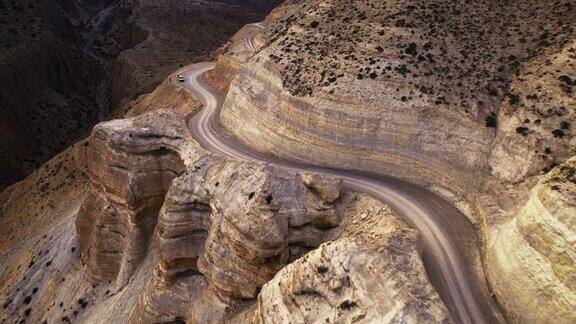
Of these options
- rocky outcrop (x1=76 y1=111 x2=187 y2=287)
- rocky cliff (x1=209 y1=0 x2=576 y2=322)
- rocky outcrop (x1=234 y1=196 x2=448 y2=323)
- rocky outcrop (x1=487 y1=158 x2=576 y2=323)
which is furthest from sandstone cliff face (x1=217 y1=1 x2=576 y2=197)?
rocky outcrop (x1=234 y1=196 x2=448 y2=323)

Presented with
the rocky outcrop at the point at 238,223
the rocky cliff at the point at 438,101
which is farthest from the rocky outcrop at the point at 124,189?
the rocky cliff at the point at 438,101

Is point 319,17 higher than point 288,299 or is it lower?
higher

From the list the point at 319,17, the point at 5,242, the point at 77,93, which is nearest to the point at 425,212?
the point at 319,17

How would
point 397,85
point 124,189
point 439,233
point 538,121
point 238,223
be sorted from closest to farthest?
point 439,233, point 238,223, point 538,121, point 397,85, point 124,189

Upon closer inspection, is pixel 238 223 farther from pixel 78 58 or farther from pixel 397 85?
pixel 78 58

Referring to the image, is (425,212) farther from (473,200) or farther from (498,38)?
(498,38)

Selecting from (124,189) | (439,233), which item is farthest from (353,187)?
(124,189)

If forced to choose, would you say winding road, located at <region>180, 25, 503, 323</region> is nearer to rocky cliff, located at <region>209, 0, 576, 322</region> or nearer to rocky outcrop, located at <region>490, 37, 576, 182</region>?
rocky cliff, located at <region>209, 0, 576, 322</region>
